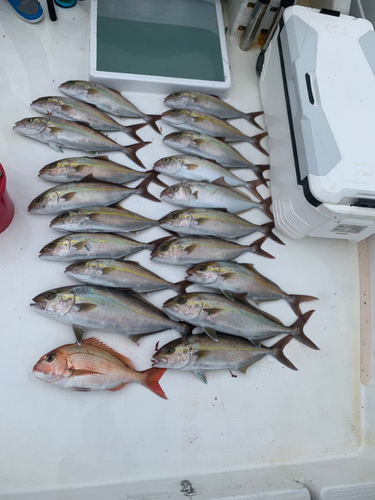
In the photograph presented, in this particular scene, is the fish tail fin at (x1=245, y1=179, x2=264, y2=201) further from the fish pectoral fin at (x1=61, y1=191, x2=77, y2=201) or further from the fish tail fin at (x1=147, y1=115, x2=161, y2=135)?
the fish pectoral fin at (x1=61, y1=191, x2=77, y2=201)

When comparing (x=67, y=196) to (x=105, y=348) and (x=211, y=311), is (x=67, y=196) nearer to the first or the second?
(x=105, y=348)

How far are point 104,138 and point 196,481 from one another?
1.92 m

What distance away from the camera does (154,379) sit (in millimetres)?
1691

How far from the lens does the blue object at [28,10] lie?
2.44m

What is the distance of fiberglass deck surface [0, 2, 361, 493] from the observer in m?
1.63

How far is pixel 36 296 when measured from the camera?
1.71 meters

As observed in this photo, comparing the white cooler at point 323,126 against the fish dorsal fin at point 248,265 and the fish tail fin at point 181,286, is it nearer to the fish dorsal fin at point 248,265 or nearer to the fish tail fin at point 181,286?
the fish dorsal fin at point 248,265

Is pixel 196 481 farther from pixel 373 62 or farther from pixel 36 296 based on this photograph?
pixel 373 62

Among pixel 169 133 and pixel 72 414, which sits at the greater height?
pixel 169 133

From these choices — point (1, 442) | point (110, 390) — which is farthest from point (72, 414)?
point (1, 442)

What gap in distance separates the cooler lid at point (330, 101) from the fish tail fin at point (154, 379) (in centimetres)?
115

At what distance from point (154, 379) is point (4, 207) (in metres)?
1.15

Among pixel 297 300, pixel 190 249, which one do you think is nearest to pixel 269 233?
pixel 297 300

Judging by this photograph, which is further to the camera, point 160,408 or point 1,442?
point 160,408
